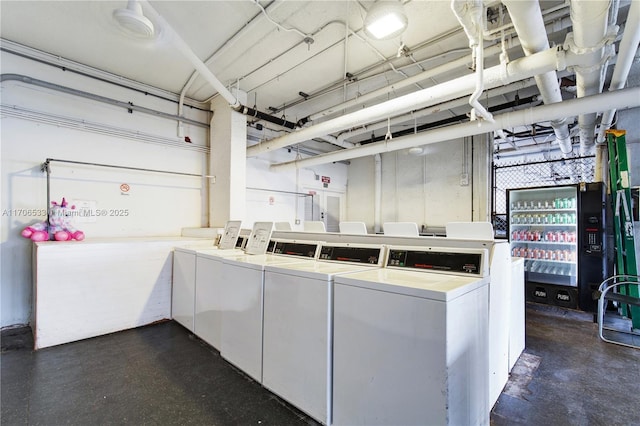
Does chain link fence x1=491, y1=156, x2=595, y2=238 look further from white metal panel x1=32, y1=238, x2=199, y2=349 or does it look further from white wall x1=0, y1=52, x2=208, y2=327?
white metal panel x1=32, y1=238, x2=199, y2=349

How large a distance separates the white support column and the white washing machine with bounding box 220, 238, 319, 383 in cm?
212

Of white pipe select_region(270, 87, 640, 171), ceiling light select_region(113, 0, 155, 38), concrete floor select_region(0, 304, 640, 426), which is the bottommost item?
concrete floor select_region(0, 304, 640, 426)

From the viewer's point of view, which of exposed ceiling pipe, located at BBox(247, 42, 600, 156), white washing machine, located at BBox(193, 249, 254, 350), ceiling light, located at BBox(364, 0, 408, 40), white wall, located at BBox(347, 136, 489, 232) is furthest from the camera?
white wall, located at BBox(347, 136, 489, 232)

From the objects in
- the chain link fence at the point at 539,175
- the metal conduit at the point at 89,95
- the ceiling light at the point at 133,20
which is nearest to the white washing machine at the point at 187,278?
the ceiling light at the point at 133,20

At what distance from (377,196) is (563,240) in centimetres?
356

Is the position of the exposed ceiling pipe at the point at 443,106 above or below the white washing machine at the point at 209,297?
above

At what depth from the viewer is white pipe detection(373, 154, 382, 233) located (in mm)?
6953

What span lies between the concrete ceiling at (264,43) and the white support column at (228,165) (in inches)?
17.3

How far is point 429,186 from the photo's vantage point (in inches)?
244

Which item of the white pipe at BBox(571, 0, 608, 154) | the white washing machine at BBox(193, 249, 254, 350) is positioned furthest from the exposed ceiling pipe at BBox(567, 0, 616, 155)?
the white washing machine at BBox(193, 249, 254, 350)

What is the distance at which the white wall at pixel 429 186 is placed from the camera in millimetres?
5516

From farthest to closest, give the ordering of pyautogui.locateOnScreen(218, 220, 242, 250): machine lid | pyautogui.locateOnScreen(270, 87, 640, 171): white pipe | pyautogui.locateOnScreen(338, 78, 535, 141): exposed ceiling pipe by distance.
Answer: pyautogui.locateOnScreen(338, 78, 535, 141): exposed ceiling pipe
pyautogui.locateOnScreen(218, 220, 242, 250): machine lid
pyautogui.locateOnScreen(270, 87, 640, 171): white pipe

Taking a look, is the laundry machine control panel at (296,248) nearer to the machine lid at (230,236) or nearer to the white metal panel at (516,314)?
the machine lid at (230,236)

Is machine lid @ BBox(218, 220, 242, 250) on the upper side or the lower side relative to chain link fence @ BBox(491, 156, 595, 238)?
lower
